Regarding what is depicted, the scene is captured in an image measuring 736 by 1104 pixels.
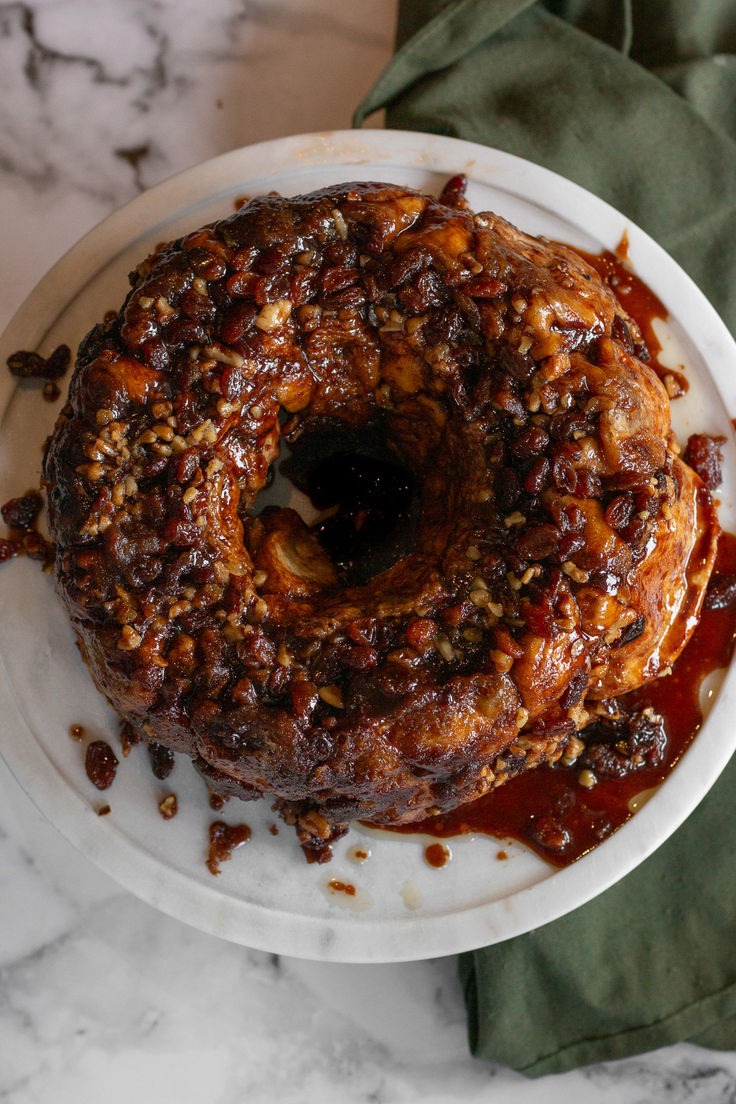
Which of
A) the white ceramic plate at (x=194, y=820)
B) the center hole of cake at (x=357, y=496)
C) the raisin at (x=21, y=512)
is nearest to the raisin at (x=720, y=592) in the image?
the white ceramic plate at (x=194, y=820)

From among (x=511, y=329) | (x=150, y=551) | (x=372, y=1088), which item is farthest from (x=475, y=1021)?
(x=511, y=329)

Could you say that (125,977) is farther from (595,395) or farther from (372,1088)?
(595,395)

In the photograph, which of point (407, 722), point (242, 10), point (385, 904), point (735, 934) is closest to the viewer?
point (407, 722)

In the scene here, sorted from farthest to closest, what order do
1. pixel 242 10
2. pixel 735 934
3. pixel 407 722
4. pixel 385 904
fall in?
1. pixel 242 10
2. pixel 735 934
3. pixel 385 904
4. pixel 407 722

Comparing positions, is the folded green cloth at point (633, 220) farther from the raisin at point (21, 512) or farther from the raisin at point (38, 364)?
the raisin at point (21, 512)

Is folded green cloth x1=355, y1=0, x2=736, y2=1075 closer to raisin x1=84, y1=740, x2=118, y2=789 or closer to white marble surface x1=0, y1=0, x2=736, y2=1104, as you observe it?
white marble surface x1=0, y1=0, x2=736, y2=1104

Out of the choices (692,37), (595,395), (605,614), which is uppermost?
(692,37)

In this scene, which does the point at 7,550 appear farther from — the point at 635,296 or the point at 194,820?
the point at 635,296
